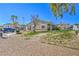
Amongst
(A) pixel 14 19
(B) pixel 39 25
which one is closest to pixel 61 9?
(B) pixel 39 25

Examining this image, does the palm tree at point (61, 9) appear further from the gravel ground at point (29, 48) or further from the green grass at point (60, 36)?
the gravel ground at point (29, 48)

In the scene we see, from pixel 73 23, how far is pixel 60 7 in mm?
250

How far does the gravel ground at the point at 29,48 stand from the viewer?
3.48 meters

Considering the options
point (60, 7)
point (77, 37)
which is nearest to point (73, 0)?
point (60, 7)

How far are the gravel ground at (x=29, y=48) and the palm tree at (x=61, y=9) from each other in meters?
0.32

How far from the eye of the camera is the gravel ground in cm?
348

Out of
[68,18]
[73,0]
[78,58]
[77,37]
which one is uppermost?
[73,0]

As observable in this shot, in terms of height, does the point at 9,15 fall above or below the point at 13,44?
above

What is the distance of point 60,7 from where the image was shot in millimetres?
3490

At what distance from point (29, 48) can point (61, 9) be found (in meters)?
0.61

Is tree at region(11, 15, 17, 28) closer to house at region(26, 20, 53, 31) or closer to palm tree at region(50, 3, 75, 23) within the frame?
house at region(26, 20, 53, 31)

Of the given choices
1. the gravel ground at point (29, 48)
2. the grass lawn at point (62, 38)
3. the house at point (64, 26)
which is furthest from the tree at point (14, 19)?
the house at point (64, 26)

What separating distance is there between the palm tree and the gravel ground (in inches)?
12.6

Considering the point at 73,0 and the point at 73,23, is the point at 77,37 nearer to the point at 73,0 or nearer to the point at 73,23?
the point at 73,23
